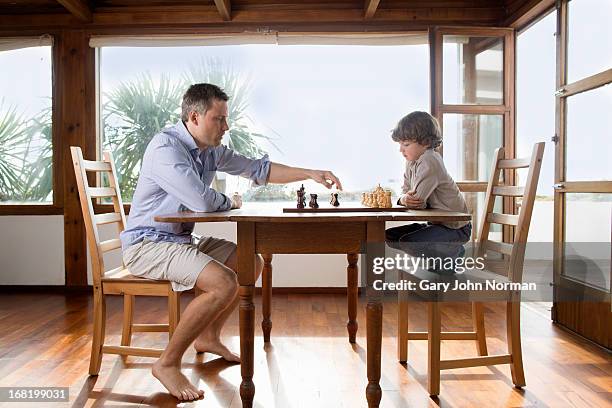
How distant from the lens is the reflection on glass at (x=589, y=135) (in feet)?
10.8

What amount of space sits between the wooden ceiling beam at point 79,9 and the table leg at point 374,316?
336 centimetres

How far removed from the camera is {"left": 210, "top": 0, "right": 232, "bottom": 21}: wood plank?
14.8ft

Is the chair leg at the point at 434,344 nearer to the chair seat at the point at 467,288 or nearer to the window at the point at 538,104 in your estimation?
the chair seat at the point at 467,288

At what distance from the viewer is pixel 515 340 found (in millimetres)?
2594

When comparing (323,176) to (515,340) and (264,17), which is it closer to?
(515,340)

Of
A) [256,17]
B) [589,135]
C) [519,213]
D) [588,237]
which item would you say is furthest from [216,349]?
[256,17]

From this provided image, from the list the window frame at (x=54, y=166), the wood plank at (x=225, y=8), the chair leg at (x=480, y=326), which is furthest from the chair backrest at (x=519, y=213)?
the window frame at (x=54, y=166)

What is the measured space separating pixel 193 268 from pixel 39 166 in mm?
3164

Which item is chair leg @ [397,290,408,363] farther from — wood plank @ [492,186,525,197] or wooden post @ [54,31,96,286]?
wooden post @ [54,31,96,286]

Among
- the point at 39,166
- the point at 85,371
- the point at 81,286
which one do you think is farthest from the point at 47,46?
the point at 85,371

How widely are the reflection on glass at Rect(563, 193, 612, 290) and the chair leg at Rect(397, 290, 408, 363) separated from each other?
45.2 inches

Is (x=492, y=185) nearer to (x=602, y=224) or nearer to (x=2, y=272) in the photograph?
(x=602, y=224)

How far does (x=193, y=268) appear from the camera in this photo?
2.54m

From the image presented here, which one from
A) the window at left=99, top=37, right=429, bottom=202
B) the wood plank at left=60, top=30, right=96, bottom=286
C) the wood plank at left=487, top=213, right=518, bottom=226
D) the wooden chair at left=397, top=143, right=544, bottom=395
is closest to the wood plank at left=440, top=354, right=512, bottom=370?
the wooden chair at left=397, top=143, right=544, bottom=395
